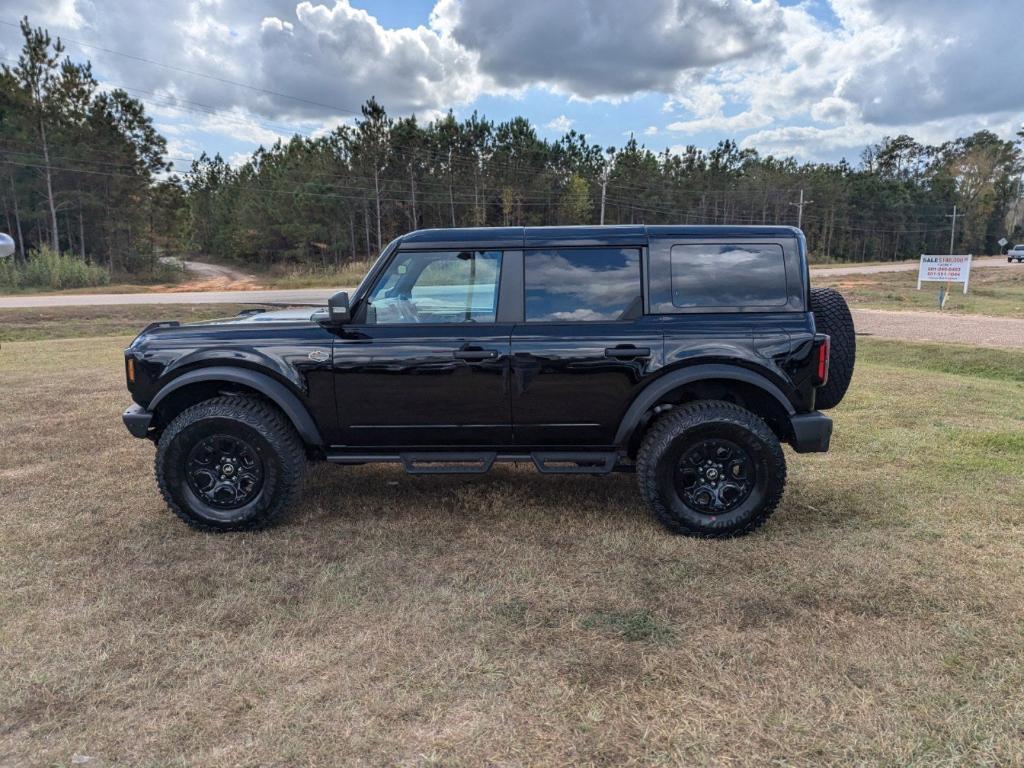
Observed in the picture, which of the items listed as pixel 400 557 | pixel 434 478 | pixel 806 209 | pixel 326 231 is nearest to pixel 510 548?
pixel 400 557

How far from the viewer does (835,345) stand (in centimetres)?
393

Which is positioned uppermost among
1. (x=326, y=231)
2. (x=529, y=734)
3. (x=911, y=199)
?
(x=911, y=199)

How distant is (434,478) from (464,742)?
110 inches

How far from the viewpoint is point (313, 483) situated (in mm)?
4703

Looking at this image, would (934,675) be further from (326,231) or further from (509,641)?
(326,231)

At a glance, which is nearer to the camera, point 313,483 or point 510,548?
point 510,548

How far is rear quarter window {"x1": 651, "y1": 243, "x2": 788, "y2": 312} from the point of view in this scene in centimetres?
370

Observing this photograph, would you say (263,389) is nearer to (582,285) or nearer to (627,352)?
(582,285)

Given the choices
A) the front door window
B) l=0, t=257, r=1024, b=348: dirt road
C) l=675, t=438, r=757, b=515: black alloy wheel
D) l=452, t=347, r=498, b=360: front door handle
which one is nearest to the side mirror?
the front door window

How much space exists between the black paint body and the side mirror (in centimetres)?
6

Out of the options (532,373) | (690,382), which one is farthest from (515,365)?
(690,382)

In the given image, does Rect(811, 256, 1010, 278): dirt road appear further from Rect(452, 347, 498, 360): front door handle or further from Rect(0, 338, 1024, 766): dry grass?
Rect(452, 347, 498, 360): front door handle

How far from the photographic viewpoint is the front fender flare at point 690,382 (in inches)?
143

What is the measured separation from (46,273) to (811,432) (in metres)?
32.7
